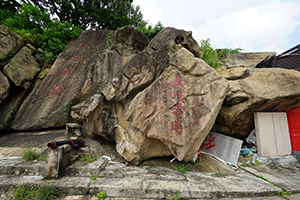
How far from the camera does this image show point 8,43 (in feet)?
23.3

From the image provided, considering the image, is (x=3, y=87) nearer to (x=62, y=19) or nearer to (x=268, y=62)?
(x=62, y=19)

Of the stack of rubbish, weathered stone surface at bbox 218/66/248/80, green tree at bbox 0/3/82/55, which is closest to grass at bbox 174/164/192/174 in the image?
the stack of rubbish

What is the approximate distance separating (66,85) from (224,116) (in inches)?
291

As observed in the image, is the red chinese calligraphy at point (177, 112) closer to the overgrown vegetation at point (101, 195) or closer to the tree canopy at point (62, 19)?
the overgrown vegetation at point (101, 195)

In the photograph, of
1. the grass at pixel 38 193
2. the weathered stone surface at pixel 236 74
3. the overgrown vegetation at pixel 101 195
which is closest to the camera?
the grass at pixel 38 193

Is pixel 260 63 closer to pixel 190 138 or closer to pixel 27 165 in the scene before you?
pixel 190 138

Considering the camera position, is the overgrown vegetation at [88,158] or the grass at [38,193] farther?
the overgrown vegetation at [88,158]

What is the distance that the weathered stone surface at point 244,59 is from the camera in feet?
30.1

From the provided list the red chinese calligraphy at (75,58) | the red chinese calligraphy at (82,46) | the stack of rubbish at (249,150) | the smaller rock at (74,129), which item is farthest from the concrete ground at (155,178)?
the red chinese calligraphy at (82,46)

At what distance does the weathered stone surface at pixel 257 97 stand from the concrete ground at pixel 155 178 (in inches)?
65.4

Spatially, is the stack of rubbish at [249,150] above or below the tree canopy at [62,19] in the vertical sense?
below

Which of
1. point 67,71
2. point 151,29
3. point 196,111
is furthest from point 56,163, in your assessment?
point 151,29

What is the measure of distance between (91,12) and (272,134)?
13.7 meters

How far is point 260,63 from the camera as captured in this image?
892 cm
